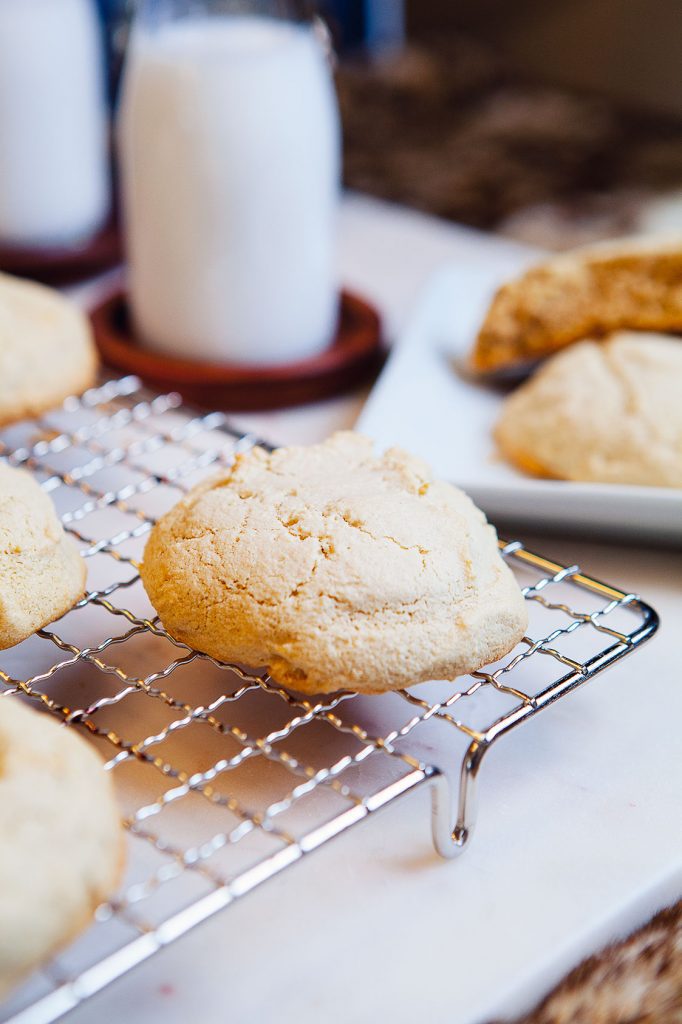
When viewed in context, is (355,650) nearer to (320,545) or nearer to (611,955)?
(320,545)

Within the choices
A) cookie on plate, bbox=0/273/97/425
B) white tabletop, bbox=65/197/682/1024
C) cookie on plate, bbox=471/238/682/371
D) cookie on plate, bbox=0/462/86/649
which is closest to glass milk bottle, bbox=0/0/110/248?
cookie on plate, bbox=0/273/97/425

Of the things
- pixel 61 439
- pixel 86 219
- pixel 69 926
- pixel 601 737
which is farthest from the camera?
pixel 86 219

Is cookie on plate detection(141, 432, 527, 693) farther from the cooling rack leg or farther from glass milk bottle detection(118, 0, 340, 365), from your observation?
glass milk bottle detection(118, 0, 340, 365)

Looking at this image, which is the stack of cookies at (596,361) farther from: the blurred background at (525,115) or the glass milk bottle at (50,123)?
the blurred background at (525,115)

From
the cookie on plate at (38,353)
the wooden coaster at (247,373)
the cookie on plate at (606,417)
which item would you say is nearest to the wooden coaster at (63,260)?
the wooden coaster at (247,373)

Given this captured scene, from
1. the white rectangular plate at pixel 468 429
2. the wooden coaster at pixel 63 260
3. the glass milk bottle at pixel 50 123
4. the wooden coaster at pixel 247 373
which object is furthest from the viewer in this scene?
the wooden coaster at pixel 63 260

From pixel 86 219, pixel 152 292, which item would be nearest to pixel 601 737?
pixel 152 292
